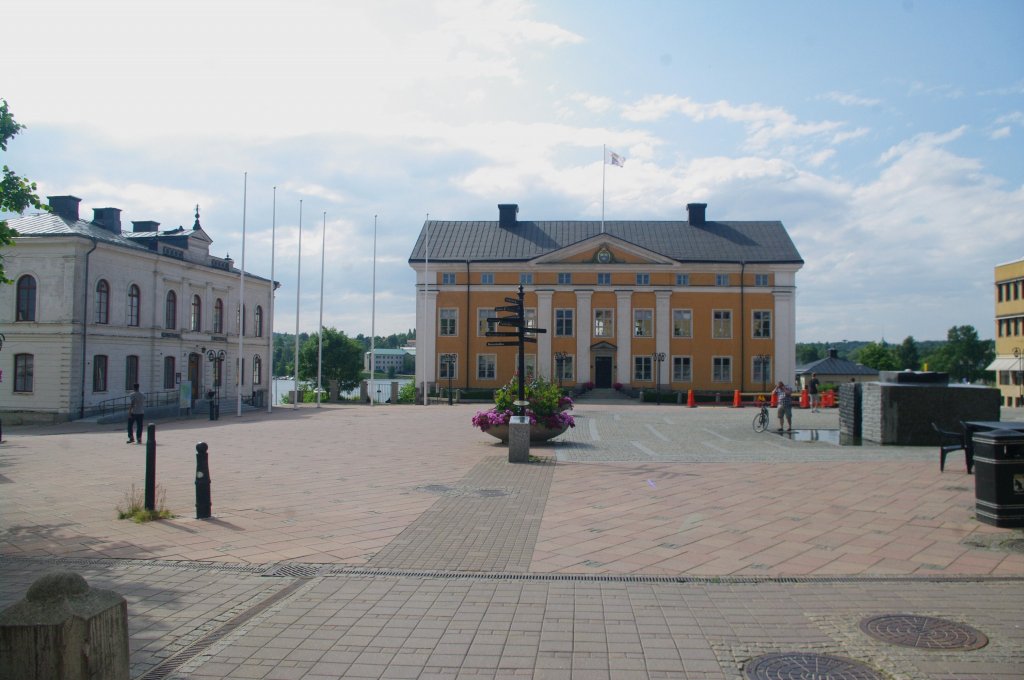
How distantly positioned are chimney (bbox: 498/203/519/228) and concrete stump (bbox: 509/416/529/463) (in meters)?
46.2

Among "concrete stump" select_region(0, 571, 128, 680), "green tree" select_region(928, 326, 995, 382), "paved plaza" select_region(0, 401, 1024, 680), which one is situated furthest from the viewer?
"green tree" select_region(928, 326, 995, 382)

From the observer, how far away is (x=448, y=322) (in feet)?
183

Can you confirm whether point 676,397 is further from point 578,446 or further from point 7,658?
point 7,658

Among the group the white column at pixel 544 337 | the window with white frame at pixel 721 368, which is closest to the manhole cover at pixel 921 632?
the white column at pixel 544 337

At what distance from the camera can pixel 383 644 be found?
16.4 ft

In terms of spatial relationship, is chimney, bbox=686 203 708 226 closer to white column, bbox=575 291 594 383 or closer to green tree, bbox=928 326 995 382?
white column, bbox=575 291 594 383

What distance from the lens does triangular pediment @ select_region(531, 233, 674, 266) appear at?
54531 millimetres

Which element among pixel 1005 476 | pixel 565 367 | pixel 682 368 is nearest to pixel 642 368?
pixel 682 368

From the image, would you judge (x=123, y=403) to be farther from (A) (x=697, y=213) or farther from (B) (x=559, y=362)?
(A) (x=697, y=213)

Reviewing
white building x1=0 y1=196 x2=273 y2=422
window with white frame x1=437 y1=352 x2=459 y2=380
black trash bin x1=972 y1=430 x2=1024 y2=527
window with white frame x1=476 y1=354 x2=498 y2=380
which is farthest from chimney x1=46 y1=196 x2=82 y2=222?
black trash bin x1=972 y1=430 x2=1024 y2=527

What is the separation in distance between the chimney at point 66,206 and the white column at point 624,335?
3489cm

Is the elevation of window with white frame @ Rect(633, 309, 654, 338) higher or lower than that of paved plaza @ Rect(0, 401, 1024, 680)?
higher

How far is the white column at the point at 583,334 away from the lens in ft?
181

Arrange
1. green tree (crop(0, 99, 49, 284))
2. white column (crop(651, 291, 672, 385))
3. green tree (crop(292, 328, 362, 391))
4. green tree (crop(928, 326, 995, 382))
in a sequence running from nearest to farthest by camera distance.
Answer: green tree (crop(0, 99, 49, 284)) < white column (crop(651, 291, 672, 385)) < green tree (crop(292, 328, 362, 391)) < green tree (crop(928, 326, 995, 382))
